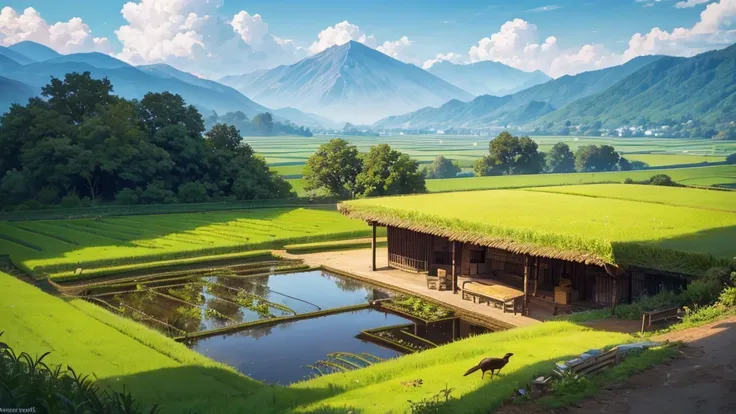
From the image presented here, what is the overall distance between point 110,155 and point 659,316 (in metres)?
45.0

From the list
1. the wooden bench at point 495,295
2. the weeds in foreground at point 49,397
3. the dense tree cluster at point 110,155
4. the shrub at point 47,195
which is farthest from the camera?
the dense tree cluster at point 110,155

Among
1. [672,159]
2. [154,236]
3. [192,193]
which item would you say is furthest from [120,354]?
[672,159]

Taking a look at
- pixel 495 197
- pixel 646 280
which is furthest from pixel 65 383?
pixel 495 197

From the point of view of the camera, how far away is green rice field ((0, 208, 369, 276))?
31.5m

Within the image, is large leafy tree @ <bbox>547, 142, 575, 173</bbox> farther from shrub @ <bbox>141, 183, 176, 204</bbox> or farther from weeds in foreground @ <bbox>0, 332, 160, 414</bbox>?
weeds in foreground @ <bbox>0, 332, 160, 414</bbox>

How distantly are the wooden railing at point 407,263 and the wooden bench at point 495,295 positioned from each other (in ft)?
17.4

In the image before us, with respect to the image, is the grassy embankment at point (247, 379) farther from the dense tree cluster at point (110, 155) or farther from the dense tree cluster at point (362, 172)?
the dense tree cluster at point (362, 172)

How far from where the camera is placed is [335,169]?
206 ft

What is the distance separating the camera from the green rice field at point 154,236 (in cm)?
3147

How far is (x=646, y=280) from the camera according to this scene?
68.4 feet

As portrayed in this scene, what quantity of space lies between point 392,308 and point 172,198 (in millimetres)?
33854

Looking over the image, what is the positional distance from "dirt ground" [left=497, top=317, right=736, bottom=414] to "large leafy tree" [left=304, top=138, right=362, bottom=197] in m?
50.1

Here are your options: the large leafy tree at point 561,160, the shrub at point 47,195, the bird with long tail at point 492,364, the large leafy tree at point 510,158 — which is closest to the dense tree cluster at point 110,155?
the shrub at point 47,195

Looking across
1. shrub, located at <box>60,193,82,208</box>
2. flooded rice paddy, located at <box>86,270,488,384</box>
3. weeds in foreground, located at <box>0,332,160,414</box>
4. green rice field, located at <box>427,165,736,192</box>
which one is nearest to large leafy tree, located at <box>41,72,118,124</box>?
shrub, located at <box>60,193,82,208</box>
